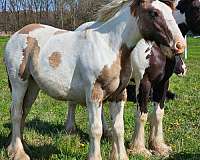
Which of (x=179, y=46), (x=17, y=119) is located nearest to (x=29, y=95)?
(x=17, y=119)

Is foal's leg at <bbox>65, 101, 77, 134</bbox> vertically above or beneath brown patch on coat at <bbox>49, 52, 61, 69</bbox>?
beneath

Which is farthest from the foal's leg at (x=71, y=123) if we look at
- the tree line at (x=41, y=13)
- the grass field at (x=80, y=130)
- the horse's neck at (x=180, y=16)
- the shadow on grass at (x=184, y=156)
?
the tree line at (x=41, y=13)

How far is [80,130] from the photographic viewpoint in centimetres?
742

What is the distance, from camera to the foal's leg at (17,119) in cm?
565

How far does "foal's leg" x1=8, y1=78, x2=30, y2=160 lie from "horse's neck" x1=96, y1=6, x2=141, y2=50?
1.31 meters

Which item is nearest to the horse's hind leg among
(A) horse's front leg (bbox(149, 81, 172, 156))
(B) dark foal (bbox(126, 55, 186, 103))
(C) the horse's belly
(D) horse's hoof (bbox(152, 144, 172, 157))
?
(C) the horse's belly

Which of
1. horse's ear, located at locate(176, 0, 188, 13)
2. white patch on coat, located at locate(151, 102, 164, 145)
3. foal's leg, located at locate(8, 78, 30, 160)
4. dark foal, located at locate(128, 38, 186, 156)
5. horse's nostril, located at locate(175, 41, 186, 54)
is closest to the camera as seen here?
horse's nostril, located at locate(175, 41, 186, 54)

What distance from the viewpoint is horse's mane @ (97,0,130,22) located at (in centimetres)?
520

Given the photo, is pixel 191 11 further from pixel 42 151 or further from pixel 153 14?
pixel 42 151

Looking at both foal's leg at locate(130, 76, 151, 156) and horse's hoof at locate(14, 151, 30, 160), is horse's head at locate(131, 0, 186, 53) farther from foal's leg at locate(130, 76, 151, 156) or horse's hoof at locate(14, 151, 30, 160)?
horse's hoof at locate(14, 151, 30, 160)

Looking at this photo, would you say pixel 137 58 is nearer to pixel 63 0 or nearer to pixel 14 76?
pixel 14 76

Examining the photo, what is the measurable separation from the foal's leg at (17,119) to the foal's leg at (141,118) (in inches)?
57.9

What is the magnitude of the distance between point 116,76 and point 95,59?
291 millimetres

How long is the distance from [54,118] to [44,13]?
173 ft
